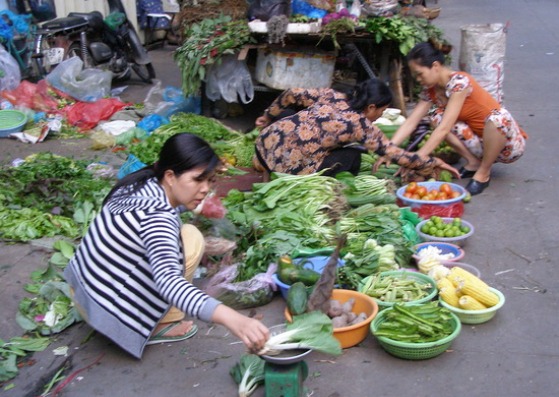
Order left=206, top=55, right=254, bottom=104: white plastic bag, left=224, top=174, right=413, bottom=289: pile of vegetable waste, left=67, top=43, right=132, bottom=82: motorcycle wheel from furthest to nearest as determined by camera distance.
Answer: left=67, top=43, right=132, bottom=82: motorcycle wheel, left=206, top=55, right=254, bottom=104: white plastic bag, left=224, top=174, right=413, bottom=289: pile of vegetable waste

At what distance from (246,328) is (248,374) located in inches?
27.3

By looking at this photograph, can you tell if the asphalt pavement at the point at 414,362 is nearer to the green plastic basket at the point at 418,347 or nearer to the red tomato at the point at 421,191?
the green plastic basket at the point at 418,347

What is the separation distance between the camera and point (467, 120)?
550cm

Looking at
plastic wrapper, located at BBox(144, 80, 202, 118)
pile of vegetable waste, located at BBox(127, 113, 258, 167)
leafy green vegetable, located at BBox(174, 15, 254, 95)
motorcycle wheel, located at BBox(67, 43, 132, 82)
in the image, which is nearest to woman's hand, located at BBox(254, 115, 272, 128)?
pile of vegetable waste, located at BBox(127, 113, 258, 167)

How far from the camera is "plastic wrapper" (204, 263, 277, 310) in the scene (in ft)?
12.5

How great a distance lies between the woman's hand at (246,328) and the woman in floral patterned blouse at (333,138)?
253 centimetres

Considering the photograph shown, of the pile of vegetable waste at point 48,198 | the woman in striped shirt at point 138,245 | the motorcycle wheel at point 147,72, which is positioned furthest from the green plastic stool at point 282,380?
the motorcycle wheel at point 147,72

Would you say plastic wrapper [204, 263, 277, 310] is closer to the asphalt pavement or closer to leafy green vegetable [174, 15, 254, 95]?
the asphalt pavement

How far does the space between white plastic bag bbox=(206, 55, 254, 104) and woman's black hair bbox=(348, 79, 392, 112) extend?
2.69 meters

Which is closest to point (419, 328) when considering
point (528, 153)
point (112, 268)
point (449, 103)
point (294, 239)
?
point (294, 239)

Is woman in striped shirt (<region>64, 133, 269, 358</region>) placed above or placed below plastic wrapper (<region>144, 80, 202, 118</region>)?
above

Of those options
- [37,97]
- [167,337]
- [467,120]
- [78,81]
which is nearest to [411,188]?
[467,120]

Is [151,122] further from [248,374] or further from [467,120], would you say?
[248,374]

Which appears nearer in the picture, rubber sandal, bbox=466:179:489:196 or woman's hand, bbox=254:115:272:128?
rubber sandal, bbox=466:179:489:196
